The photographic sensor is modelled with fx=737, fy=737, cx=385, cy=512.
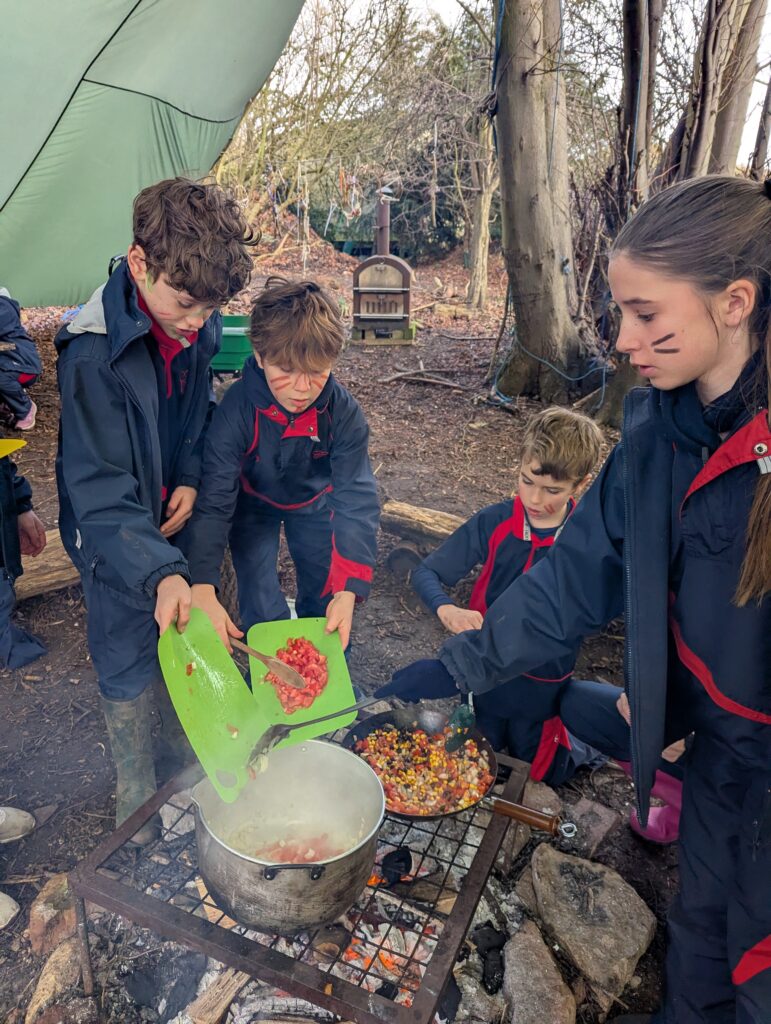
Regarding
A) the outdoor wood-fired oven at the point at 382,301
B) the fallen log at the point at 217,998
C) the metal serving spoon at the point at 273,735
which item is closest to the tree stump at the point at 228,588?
the metal serving spoon at the point at 273,735

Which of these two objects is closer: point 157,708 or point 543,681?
point 543,681

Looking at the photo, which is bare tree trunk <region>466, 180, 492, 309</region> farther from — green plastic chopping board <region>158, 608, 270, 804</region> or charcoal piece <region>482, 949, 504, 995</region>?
charcoal piece <region>482, 949, 504, 995</region>

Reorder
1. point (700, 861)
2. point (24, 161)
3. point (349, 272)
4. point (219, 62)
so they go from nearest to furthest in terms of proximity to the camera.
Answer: point (700, 861)
point (24, 161)
point (219, 62)
point (349, 272)

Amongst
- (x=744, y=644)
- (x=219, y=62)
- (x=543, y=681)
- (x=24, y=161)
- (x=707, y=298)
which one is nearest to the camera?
(x=707, y=298)

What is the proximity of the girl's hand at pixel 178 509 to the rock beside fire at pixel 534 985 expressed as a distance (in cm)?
169

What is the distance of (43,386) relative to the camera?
7.10 metres

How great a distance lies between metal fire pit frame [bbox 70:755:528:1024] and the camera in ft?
5.21

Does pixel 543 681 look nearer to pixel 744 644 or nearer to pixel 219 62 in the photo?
pixel 744 644

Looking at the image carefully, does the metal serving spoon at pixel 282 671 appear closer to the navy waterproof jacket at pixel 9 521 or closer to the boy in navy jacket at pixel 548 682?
the boy in navy jacket at pixel 548 682

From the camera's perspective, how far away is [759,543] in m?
1.50

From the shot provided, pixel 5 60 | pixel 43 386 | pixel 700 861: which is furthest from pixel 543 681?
pixel 43 386

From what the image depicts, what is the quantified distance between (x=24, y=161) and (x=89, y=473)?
2.53 meters

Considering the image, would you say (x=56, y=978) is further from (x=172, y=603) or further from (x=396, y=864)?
(x=172, y=603)

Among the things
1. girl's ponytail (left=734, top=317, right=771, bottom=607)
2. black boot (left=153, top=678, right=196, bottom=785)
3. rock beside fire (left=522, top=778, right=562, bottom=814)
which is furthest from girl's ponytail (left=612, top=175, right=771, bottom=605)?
black boot (left=153, top=678, right=196, bottom=785)
